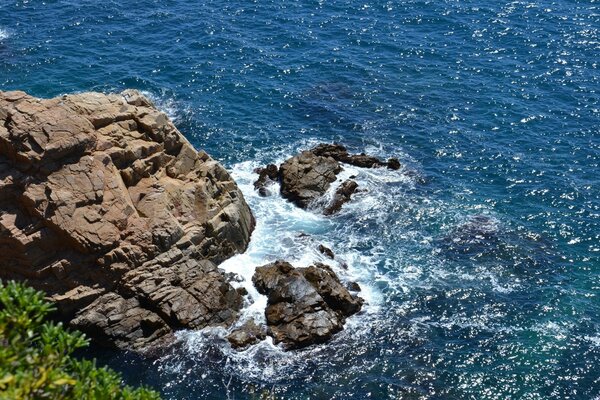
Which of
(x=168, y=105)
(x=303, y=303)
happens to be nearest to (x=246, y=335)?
(x=303, y=303)

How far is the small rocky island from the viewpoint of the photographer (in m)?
52.8

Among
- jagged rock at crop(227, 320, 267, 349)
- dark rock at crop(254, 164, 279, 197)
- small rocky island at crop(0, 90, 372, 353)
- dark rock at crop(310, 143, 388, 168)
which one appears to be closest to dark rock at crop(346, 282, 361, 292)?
small rocky island at crop(0, 90, 372, 353)

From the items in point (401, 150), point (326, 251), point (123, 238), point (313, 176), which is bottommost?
point (326, 251)

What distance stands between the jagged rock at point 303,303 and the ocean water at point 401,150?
128 centimetres

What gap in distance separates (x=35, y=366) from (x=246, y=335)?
28.6 m

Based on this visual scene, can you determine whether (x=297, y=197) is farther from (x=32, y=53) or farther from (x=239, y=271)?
(x=32, y=53)

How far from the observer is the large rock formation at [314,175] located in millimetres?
70312

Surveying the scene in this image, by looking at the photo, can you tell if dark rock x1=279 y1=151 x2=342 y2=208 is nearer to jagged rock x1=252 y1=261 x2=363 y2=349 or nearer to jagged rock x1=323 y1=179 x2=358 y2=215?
jagged rock x1=323 y1=179 x2=358 y2=215

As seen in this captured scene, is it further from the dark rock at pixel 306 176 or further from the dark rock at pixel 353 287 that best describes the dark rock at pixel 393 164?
the dark rock at pixel 353 287

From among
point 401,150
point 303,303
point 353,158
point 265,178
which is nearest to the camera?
point 303,303

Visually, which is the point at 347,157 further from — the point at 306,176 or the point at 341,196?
the point at 341,196

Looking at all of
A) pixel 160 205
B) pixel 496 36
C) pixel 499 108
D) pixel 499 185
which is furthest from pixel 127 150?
pixel 496 36

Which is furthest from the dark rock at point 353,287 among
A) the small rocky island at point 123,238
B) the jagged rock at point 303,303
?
the jagged rock at point 303,303

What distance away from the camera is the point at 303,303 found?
56.1m
